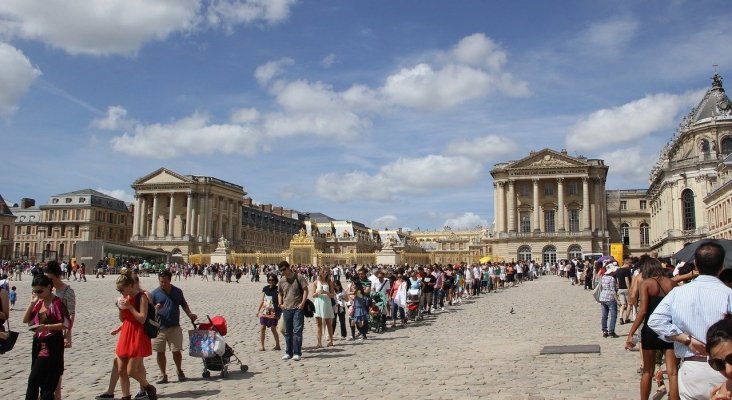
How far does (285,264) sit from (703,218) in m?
65.4

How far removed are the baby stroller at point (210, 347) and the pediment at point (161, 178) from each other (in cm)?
8385

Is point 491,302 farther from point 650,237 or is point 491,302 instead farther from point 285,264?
point 650,237

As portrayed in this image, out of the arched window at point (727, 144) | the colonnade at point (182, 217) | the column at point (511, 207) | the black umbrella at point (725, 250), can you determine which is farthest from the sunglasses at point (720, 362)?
the colonnade at point (182, 217)

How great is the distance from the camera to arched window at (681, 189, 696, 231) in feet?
225

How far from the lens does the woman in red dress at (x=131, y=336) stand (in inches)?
299

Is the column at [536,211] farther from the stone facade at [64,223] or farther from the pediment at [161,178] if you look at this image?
the stone facade at [64,223]

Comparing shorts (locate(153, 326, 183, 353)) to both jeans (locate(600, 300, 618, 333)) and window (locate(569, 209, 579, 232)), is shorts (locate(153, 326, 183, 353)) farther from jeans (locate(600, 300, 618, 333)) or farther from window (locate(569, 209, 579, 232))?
window (locate(569, 209, 579, 232))

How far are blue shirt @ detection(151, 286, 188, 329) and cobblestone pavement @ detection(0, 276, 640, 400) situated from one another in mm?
881

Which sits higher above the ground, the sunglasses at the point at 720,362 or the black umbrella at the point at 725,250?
the black umbrella at the point at 725,250

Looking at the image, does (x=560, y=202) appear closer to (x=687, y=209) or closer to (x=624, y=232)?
(x=687, y=209)

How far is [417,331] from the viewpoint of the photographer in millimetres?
16078

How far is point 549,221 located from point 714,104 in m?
22.4

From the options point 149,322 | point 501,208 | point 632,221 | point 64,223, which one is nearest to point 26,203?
point 64,223

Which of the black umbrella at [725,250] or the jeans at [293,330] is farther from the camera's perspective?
the black umbrella at [725,250]
